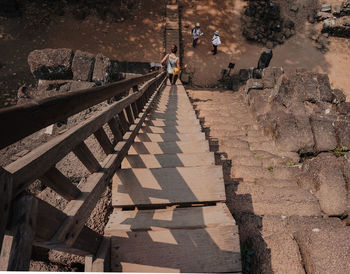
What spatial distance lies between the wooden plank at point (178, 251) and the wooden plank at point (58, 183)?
1.86 ft

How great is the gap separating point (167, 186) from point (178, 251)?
22.7 inches

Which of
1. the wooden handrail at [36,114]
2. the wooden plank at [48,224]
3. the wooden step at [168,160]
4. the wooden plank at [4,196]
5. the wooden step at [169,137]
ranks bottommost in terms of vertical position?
the wooden step at [169,137]

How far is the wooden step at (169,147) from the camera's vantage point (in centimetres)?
249

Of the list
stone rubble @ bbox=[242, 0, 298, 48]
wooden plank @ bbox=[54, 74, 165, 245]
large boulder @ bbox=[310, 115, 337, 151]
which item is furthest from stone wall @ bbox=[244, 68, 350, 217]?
stone rubble @ bbox=[242, 0, 298, 48]

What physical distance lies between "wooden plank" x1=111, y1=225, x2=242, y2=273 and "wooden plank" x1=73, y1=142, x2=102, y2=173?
576mm

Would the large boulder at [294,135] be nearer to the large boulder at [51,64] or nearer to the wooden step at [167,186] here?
the wooden step at [167,186]

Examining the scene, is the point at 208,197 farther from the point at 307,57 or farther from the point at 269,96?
the point at 307,57

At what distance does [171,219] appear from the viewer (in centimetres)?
154

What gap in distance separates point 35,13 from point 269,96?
13.2 metres

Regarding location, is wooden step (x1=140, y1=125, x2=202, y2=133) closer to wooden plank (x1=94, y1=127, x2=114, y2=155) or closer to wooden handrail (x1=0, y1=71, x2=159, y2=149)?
wooden plank (x1=94, y1=127, x2=114, y2=155)

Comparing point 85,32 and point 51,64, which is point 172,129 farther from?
point 85,32

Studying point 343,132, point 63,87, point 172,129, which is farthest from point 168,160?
point 343,132

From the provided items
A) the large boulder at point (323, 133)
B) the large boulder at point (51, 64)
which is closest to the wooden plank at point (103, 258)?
the large boulder at point (51, 64)

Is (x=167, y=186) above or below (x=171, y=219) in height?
above
